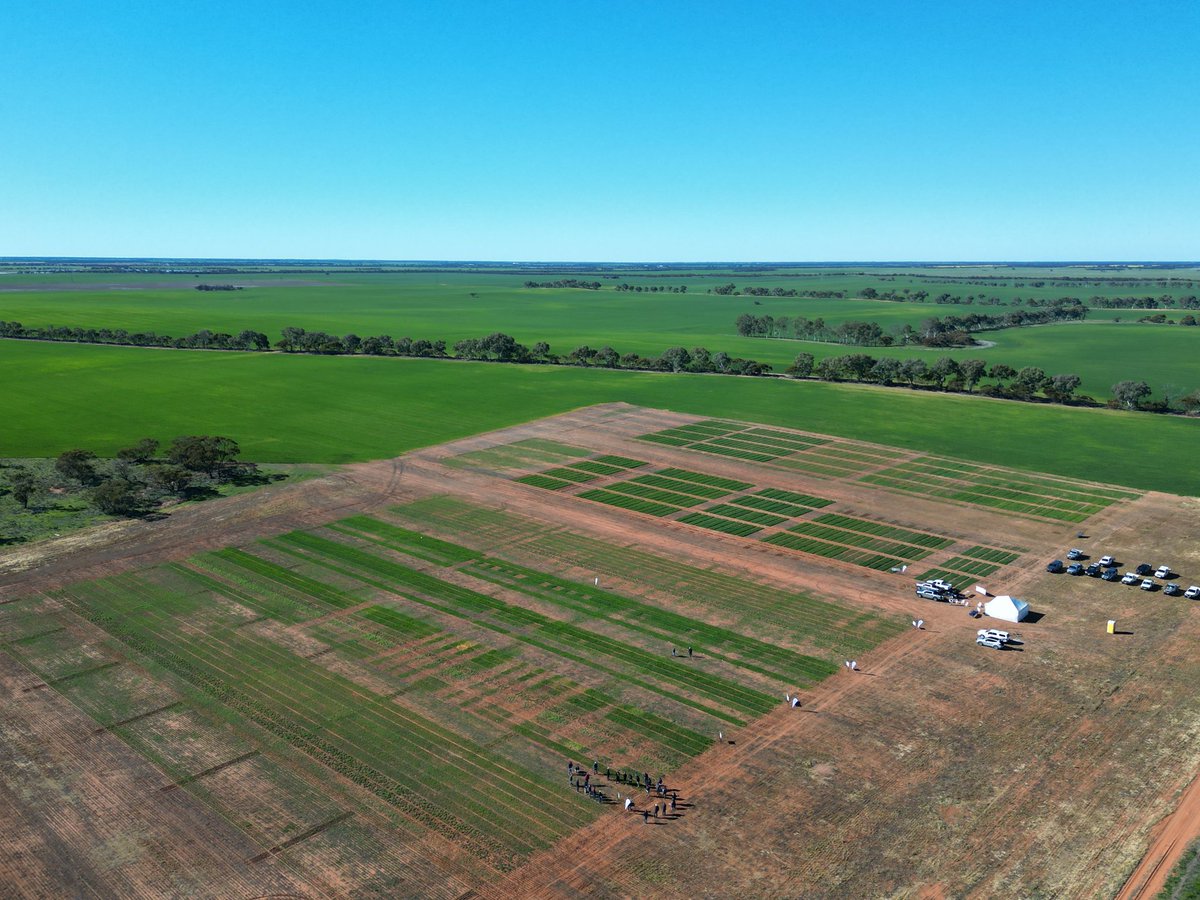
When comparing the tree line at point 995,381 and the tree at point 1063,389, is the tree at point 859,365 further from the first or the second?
the tree at point 1063,389

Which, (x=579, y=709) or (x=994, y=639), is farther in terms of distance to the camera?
(x=994, y=639)

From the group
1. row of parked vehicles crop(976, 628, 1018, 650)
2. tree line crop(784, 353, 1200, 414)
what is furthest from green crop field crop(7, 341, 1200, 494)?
row of parked vehicles crop(976, 628, 1018, 650)

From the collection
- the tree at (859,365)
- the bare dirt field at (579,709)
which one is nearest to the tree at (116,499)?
the bare dirt field at (579,709)

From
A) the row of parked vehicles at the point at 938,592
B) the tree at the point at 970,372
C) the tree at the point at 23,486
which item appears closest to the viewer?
the row of parked vehicles at the point at 938,592

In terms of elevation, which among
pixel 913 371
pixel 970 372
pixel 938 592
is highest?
pixel 970 372

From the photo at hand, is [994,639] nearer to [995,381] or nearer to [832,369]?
[832,369]

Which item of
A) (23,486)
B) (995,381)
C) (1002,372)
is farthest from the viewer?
(995,381)

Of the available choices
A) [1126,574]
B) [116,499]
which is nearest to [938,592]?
[1126,574]
